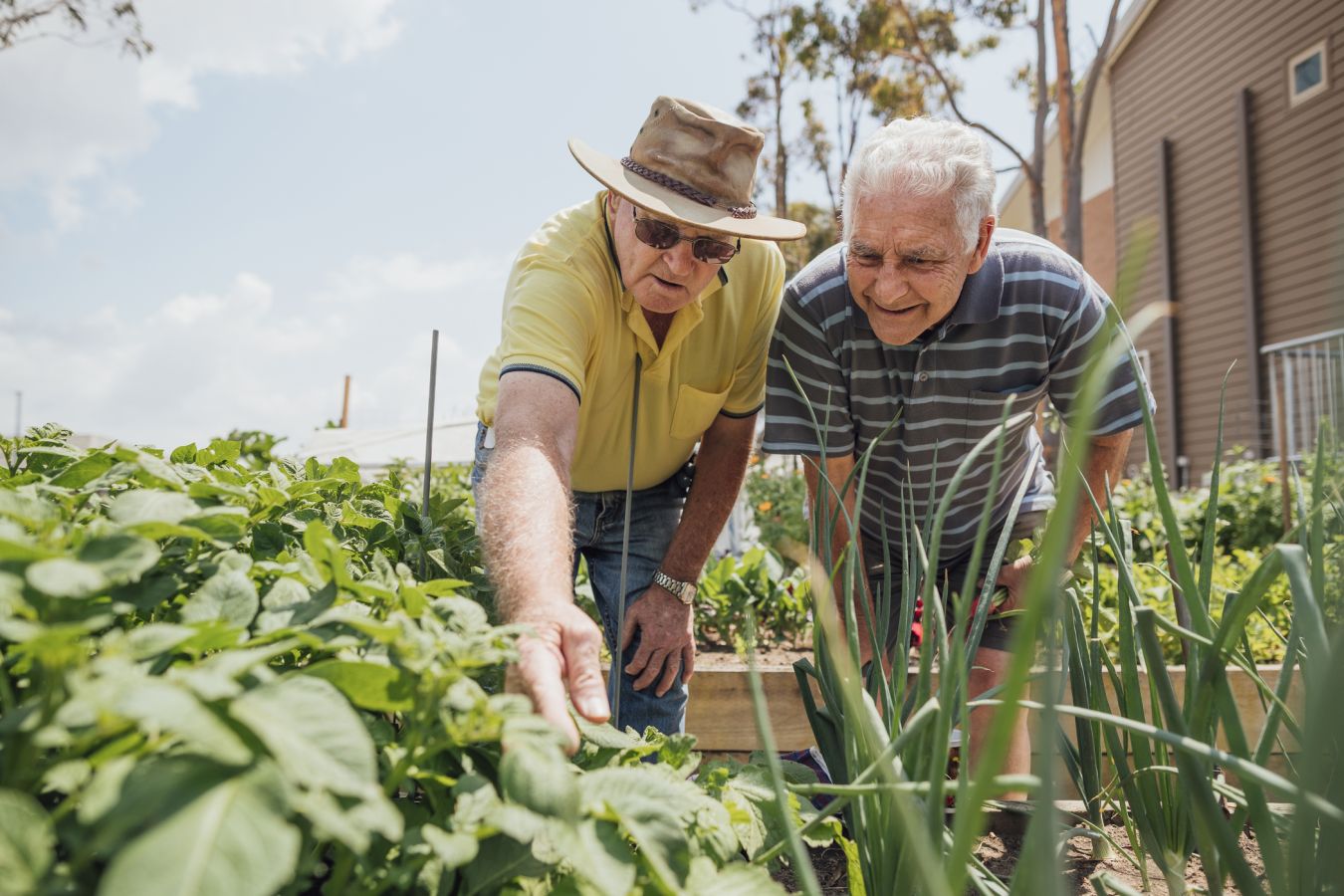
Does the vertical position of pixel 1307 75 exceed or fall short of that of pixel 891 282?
it exceeds it

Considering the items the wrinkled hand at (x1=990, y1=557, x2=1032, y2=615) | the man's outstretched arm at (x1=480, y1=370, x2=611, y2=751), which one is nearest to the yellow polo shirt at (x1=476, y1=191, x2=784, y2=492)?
the man's outstretched arm at (x1=480, y1=370, x2=611, y2=751)

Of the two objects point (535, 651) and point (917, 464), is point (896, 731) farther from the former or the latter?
point (917, 464)

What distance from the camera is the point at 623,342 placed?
87.6 inches

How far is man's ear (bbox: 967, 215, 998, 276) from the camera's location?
2.11 m

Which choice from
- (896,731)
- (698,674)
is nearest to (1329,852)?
(896,731)

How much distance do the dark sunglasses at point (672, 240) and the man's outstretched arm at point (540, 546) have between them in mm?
416

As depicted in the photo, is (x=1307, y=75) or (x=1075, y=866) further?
(x=1307, y=75)

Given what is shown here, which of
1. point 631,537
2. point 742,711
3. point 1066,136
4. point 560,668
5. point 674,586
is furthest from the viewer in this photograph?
point 1066,136

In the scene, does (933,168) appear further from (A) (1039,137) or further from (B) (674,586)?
(A) (1039,137)

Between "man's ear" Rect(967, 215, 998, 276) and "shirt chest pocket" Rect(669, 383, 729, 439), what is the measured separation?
650 millimetres

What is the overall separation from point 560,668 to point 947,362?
1.40m

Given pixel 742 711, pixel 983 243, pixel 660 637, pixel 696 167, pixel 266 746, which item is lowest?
pixel 742 711

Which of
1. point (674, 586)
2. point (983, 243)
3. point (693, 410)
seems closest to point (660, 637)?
point (674, 586)

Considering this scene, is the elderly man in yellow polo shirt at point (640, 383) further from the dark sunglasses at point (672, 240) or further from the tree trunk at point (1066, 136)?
the tree trunk at point (1066, 136)
